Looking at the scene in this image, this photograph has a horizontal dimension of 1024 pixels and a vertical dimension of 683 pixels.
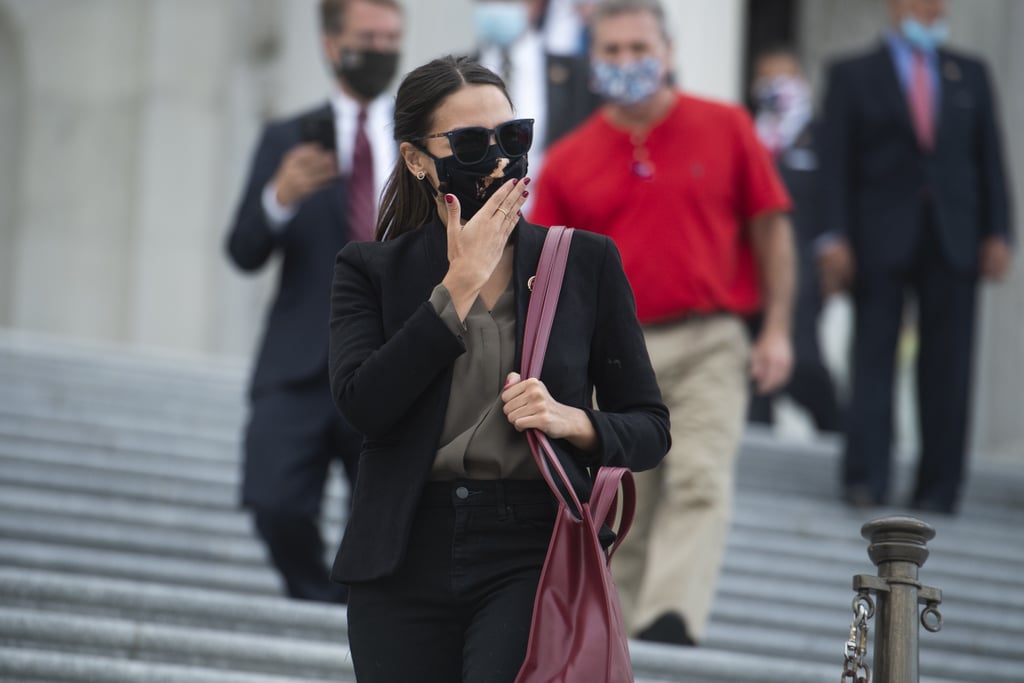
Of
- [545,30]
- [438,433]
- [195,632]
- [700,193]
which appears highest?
[545,30]

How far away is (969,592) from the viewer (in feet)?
24.2

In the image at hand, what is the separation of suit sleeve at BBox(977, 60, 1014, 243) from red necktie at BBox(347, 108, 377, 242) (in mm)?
3253

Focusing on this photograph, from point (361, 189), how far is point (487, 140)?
9.99 feet

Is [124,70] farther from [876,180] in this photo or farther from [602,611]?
[602,611]

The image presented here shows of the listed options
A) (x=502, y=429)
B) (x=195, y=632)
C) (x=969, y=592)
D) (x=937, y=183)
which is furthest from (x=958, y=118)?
(x=502, y=429)

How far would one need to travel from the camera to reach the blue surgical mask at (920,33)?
8.59 m

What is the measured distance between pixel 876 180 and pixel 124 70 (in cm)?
756

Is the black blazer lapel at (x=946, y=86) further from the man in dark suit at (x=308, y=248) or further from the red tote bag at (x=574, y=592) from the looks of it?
the red tote bag at (x=574, y=592)

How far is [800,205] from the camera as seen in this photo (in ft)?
34.7

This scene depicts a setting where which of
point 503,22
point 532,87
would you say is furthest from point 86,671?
point 503,22

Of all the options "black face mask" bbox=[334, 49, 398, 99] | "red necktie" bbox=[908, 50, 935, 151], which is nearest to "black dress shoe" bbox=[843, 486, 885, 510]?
"red necktie" bbox=[908, 50, 935, 151]

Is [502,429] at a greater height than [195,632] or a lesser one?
greater

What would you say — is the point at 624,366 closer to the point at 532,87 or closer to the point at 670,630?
the point at 670,630

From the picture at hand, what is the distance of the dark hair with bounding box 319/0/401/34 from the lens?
6461 millimetres
